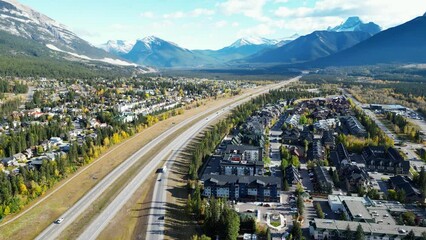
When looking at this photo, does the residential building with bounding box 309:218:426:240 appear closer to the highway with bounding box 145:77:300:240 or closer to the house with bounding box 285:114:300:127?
the highway with bounding box 145:77:300:240

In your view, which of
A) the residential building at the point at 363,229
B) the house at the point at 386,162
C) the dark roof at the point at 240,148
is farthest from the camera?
the dark roof at the point at 240,148

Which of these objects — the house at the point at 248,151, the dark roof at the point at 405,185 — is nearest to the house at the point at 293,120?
the house at the point at 248,151

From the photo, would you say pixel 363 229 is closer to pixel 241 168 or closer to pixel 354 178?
pixel 354 178

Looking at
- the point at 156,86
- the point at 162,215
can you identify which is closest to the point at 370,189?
the point at 162,215

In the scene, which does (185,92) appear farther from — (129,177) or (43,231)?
(43,231)

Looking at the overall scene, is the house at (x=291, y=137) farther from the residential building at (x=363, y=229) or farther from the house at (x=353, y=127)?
the residential building at (x=363, y=229)

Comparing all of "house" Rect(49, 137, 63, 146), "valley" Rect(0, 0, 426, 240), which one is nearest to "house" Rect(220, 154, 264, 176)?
"valley" Rect(0, 0, 426, 240)
